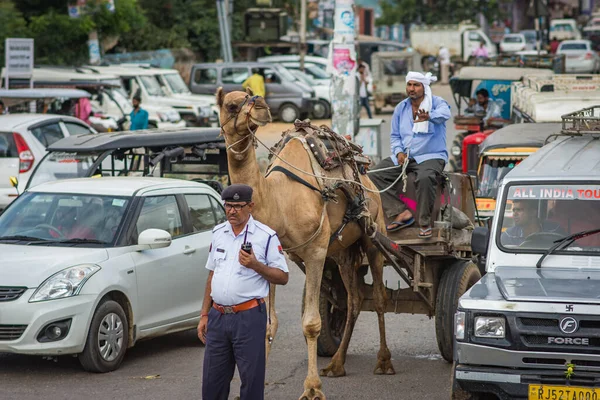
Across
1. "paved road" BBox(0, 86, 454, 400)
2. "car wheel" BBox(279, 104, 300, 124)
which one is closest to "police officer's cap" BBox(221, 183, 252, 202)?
"paved road" BBox(0, 86, 454, 400)

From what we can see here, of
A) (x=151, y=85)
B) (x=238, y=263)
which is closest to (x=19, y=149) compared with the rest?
(x=238, y=263)

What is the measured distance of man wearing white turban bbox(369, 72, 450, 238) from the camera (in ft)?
32.0

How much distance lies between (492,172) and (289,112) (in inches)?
865

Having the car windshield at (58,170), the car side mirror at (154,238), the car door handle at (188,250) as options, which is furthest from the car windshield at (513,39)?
the car side mirror at (154,238)

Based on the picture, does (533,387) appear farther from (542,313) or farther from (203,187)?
(203,187)

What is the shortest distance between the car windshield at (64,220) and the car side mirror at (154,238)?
13.6 inches

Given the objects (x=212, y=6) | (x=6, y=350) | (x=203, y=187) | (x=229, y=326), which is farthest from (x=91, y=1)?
(x=229, y=326)


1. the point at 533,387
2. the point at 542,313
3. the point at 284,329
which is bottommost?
the point at 284,329

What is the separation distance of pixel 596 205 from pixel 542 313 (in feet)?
4.87

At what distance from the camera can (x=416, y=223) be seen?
10086 millimetres

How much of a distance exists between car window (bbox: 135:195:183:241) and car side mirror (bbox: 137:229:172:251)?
15.2 inches

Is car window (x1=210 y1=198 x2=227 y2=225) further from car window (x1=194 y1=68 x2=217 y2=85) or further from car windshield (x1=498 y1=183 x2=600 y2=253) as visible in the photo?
car window (x1=194 y1=68 x2=217 y2=85)

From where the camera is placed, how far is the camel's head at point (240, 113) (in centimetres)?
763

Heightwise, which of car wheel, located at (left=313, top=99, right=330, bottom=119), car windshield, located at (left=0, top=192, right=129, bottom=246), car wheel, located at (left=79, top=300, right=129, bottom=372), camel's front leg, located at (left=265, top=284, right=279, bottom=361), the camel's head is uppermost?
the camel's head
